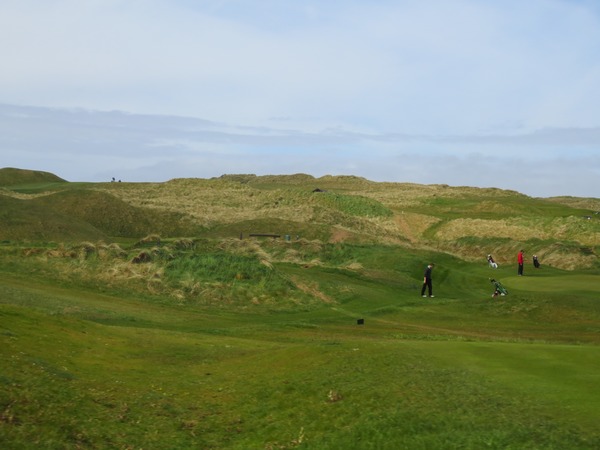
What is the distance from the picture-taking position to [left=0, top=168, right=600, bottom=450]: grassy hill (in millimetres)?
13562

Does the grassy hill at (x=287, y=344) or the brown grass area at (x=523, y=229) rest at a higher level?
the brown grass area at (x=523, y=229)

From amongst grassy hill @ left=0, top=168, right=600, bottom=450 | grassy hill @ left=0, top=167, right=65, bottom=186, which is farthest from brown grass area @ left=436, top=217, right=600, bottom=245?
grassy hill @ left=0, top=167, right=65, bottom=186

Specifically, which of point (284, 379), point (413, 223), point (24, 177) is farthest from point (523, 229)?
point (24, 177)

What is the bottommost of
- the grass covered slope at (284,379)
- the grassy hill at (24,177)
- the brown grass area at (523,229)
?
the grass covered slope at (284,379)

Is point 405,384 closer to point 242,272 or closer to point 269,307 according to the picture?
point 269,307

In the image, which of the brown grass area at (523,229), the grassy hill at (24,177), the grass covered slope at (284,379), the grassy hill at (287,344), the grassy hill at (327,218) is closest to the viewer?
the grass covered slope at (284,379)

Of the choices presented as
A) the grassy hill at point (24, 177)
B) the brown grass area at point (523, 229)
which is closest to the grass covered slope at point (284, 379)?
the brown grass area at point (523, 229)

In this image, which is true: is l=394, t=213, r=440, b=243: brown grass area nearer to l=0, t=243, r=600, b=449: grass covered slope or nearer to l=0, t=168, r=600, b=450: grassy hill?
l=0, t=168, r=600, b=450: grassy hill

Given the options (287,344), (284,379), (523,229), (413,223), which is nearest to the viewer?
(284,379)

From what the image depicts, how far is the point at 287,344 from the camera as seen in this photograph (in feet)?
82.0

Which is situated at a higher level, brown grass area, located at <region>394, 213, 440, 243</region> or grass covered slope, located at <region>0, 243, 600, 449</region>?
brown grass area, located at <region>394, 213, 440, 243</region>

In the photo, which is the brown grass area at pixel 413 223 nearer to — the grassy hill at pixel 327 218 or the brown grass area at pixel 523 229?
the grassy hill at pixel 327 218

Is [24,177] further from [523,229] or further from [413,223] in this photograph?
[523,229]

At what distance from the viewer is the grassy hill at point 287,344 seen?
13.6 m
